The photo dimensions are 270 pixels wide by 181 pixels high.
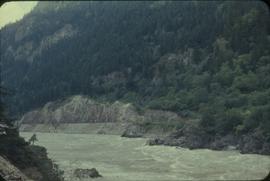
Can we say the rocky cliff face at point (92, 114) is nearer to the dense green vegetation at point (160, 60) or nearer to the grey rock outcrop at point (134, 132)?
the grey rock outcrop at point (134, 132)

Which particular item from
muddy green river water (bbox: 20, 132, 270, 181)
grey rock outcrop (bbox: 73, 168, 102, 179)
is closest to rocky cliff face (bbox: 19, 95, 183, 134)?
muddy green river water (bbox: 20, 132, 270, 181)

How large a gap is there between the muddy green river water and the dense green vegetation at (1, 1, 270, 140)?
637 cm

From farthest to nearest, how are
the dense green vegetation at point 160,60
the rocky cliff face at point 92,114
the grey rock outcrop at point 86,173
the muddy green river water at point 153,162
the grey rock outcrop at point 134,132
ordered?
1. the dense green vegetation at point 160,60
2. the rocky cliff face at point 92,114
3. the grey rock outcrop at point 134,132
4. the muddy green river water at point 153,162
5. the grey rock outcrop at point 86,173

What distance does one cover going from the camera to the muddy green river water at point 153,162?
Answer: 2467cm

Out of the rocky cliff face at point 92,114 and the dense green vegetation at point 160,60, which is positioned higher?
the dense green vegetation at point 160,60

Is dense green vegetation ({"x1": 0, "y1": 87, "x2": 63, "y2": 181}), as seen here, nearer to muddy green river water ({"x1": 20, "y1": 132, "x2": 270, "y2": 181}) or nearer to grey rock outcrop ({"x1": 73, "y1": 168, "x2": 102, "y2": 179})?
muddy green river water ({"x1": 20, "y1": 132, "x2": 270, "y2": 181})

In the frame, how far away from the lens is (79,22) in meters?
90.5

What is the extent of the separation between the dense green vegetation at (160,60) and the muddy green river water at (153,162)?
637cm

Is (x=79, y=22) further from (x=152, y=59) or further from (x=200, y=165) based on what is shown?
(x=200, y=165)

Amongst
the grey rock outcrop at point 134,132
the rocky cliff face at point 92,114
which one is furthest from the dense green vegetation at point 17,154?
the rocky cliff face at point 92,114

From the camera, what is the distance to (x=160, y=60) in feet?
217

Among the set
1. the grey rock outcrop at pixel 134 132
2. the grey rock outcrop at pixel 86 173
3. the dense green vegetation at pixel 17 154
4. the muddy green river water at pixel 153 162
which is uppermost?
the grey rock outcrop at pixel 134 132

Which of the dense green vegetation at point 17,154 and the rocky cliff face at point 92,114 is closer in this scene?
the dense green vegetation at point 17,154

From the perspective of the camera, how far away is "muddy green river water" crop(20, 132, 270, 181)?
24672 millimetres
